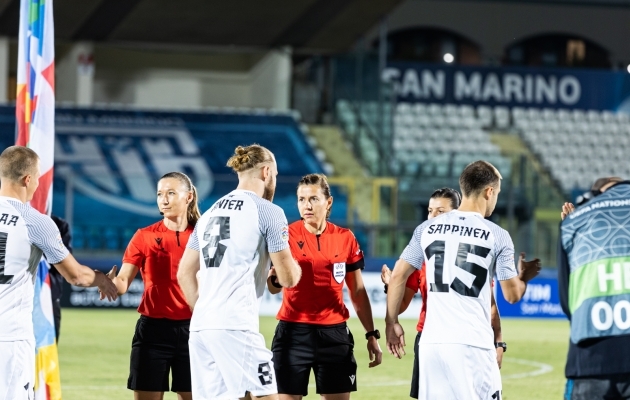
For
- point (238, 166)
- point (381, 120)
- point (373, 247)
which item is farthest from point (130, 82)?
point (238, 166)

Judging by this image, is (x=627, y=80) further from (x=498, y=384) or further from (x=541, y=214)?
(x=498, y=384)

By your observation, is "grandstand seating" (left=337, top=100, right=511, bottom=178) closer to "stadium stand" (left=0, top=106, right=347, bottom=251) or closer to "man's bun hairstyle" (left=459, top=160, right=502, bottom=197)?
"stadium stand" (left=0, top=106, right=347, bottom=251)

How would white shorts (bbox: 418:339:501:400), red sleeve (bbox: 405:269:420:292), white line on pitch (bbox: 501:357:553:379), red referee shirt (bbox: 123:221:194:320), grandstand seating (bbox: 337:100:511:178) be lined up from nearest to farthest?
1. white shorts (bbox: 418:339:501:400)
2. red referee shirt (bbox: 123:221:194:320)
3. red sleeve (bbox: 405:269:420:292)
4. white line on pitch (bbox: 501:357:553:379)
5. grandstand seating (bbox: 337:100:511:178)

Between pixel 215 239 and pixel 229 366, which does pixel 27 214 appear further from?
pixel 229 366

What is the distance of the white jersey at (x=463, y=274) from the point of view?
223 inches

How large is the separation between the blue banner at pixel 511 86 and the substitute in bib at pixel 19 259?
83.2ft

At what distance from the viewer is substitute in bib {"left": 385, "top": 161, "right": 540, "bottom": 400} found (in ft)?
18.5

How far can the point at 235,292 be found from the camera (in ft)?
18.8

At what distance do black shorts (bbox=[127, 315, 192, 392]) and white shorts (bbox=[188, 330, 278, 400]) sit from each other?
1114 millimetres

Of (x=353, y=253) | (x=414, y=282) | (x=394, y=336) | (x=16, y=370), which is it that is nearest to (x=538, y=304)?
(x=414, y=282)

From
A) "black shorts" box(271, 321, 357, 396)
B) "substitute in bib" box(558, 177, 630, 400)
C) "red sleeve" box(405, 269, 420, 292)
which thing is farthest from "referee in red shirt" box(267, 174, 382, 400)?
"substitute in bib" box(558, 177, 630, 400)

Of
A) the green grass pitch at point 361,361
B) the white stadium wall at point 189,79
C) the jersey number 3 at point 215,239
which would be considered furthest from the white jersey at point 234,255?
the white stadium wall at point 189,79

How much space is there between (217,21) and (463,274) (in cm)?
2186

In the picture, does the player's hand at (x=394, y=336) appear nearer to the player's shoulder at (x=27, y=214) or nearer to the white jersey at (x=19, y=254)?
the white jersey at (x=19, y=254)
